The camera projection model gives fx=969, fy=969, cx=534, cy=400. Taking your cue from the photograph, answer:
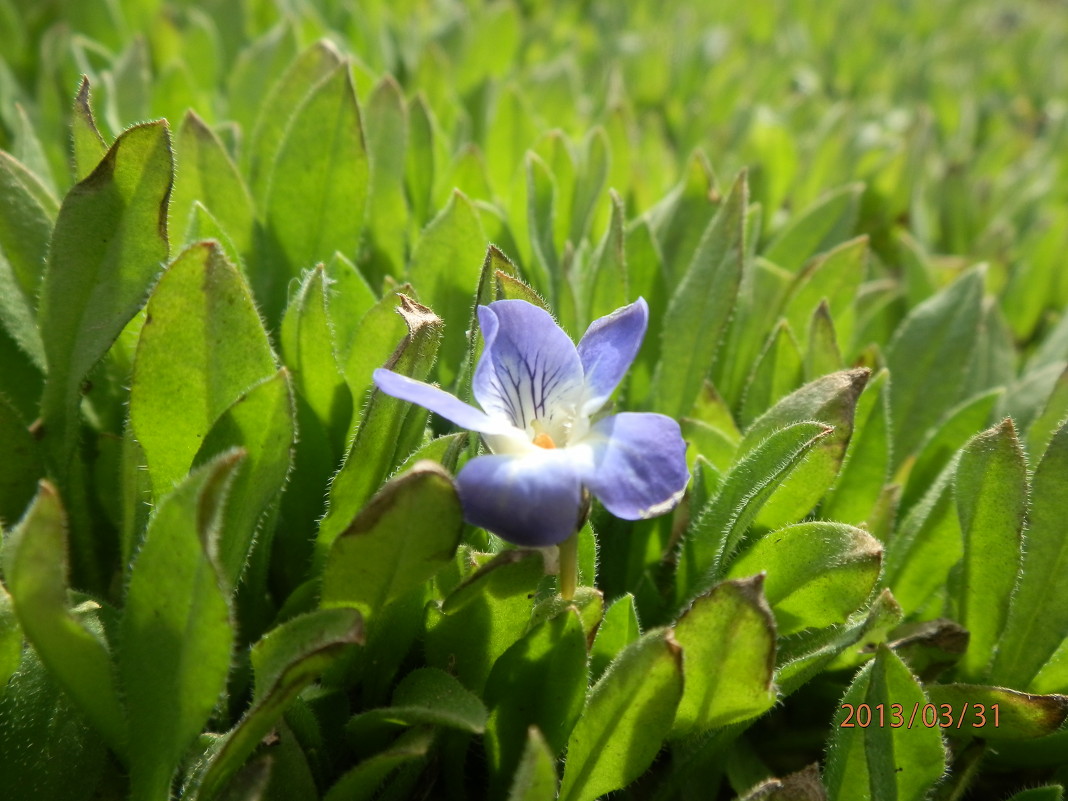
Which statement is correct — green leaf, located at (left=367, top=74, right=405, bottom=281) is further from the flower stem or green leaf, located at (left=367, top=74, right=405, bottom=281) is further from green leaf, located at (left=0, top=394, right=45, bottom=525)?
the flower stem

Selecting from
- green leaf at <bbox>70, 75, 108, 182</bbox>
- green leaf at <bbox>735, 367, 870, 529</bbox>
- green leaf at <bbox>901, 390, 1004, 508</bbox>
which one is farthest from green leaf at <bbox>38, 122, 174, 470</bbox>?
green leaf at <bbox>901, 390, 1004, 508</bbox>

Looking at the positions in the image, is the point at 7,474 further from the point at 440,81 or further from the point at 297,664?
the point at 440,81

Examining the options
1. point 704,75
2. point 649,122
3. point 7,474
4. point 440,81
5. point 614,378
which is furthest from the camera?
point 704,75

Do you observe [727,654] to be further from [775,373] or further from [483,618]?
[775,373]

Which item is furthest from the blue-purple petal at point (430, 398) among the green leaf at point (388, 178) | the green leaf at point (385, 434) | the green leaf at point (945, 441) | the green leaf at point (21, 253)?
the green leaf at point (945, 441)

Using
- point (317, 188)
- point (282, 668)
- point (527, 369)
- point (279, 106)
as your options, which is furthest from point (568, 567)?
point (279, 106)

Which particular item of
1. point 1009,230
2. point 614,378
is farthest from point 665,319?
point 1009,230

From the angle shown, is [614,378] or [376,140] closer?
[614,378]
